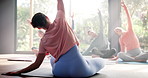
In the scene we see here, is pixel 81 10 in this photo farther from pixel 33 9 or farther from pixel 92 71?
pixel 92 71

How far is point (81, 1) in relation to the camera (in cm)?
574

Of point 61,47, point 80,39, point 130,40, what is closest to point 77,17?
point 80,39

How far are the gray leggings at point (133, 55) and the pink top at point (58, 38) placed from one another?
6.73 feet

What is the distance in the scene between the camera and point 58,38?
1.94 m

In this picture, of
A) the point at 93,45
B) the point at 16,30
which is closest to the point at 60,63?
the point at 93,45

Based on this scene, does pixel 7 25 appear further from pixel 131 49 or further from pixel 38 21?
pixel 38 21

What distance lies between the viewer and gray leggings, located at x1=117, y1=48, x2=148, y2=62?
372 centimetres

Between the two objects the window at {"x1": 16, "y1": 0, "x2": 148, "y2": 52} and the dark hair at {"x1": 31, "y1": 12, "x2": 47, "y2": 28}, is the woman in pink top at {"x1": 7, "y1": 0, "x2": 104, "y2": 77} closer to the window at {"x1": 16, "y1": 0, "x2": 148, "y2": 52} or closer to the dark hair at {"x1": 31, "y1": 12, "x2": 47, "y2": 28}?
the dark hair at {"x1": 31, "y1": 12, "x2": 47, "y2": 28}

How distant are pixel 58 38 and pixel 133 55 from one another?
2.24 metres

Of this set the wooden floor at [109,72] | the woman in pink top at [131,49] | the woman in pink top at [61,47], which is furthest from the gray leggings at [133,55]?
the woman in pink top at [61,47]

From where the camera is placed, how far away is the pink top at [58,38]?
6.36 ft

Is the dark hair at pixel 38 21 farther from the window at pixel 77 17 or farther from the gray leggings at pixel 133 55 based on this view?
the window at pixel 77 17

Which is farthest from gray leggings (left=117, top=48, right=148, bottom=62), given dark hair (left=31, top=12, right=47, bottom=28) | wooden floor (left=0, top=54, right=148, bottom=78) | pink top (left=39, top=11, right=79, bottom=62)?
dark hair (left=31, top=12, right=47, bottom=28)

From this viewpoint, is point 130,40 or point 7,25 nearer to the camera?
point 130,40
